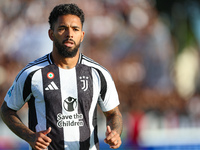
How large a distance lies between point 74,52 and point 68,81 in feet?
0.83

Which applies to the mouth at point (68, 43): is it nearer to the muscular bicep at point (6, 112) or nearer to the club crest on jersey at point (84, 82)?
the club crest on jersey at point (84, 82)

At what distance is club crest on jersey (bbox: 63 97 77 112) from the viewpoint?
3.52 metres

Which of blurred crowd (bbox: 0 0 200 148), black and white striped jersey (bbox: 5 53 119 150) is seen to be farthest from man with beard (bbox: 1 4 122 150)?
blurred crowd (bbox: 0 0 200 148)

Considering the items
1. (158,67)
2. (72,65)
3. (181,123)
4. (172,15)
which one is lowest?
(181,123)

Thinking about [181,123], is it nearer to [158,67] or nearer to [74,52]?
[158,67]

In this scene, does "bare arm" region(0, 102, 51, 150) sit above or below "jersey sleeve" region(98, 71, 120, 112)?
below

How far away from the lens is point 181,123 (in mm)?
9438

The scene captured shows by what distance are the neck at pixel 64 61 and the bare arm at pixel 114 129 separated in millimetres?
552

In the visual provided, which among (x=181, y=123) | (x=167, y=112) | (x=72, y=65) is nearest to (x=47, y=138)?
(x=72, y=65)

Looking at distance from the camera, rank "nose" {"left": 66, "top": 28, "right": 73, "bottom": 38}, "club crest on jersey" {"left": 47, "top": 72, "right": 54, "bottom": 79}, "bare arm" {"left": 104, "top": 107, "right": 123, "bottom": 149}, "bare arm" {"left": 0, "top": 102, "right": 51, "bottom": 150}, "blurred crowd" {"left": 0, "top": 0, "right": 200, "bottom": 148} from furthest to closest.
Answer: "blurred crowd" {"left": 0, "top": 0, "right": 200, "bottom": 148}, "club crest on jersey" {"left": 47, "top": 72, "right": 54, "bottom": 79}, "nose" {"left": 66, "top": 28, "right": 73, "bottom": 38}, "bare arm" {"left": 104, "top": 107, "right": 123, "bottom": 149}, "bare arm" {"left": 0, "top": 102, "right": 51, "bottom": 150}

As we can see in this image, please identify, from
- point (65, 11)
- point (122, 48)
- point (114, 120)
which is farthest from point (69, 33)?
point (122, 48)

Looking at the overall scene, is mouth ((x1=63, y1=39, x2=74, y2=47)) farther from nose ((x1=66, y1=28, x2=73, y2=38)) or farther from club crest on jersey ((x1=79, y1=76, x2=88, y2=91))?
club crest on jersey ((x1=79, y1=76, x2=88, y2=91))

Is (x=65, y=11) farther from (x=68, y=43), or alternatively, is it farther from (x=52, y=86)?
(x=52, y=86)

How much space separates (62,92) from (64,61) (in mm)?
270
